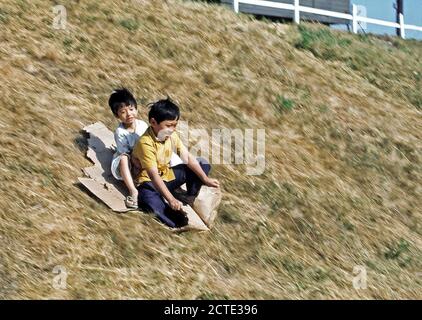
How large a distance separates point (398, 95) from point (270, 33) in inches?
113

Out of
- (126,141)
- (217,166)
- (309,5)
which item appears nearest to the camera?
(126,141)

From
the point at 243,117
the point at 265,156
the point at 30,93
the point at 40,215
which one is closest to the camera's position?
the point at 40,215

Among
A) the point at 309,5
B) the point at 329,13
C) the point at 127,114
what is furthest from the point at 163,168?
the point at 309,5

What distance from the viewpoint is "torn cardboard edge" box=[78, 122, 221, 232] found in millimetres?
9547

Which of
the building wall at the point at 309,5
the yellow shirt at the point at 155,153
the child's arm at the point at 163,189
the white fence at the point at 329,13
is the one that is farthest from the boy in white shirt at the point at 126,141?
the building wall at the point at 309,5

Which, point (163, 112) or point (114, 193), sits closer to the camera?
point (163, 112)

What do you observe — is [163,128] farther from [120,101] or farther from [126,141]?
[120,101]

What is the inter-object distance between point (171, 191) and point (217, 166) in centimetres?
190

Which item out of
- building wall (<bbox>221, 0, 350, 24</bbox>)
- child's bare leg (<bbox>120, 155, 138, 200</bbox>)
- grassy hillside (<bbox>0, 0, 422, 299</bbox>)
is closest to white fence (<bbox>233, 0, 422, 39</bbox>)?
building wall (<bbox>221, 0, 350, 24</bbox>)

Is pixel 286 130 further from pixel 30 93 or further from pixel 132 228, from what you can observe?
pixel 132 228

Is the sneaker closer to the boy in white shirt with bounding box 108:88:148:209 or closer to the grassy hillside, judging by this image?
the boy in white shirt with bounding box 108:88:148:209

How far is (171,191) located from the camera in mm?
9680

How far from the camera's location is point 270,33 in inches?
730
